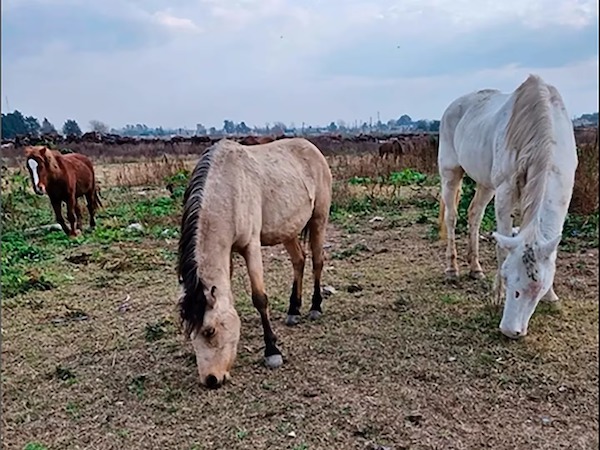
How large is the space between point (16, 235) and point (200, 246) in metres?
4.73

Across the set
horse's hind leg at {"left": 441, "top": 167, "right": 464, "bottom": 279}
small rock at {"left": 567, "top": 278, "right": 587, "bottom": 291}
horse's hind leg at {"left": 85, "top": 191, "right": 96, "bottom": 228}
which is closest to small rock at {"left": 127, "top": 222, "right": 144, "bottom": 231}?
horse's hind leg at {"left": 85, "top": 191, "right": 96, "bottom": 228}

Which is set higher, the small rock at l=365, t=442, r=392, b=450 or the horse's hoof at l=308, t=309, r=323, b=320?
the horse's hoof at l=308, t=309, r=323, b=320

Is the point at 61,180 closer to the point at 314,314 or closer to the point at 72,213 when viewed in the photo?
the point at 72,213

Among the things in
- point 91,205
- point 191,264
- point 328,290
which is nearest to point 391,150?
point 91,205

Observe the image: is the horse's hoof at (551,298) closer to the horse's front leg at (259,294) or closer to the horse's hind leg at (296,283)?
the horse's hind leg at (296,283)

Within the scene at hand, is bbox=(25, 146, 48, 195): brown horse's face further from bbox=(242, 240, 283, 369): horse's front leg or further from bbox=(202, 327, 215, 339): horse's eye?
bbox=(202, 327, 215, 339): horse's eye

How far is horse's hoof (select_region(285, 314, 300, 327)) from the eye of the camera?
3723 mm

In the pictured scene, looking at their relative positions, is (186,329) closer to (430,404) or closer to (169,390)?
(169,390)

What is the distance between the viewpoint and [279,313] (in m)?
3.96

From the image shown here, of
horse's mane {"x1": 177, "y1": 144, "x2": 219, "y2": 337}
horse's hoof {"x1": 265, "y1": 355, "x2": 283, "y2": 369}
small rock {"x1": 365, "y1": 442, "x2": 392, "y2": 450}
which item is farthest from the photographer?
horse's hoof {"x1": 265, "y1": 355, "x2": 283, "y2": 369}

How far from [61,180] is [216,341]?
16.5 ft

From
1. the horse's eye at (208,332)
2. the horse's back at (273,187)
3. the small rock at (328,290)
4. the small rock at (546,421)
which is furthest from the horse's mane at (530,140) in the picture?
the horse's eye at (208,332)

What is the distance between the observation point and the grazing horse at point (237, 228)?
2693 millimetres

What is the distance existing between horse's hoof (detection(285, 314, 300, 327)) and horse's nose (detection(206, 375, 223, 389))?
98 centimetres
